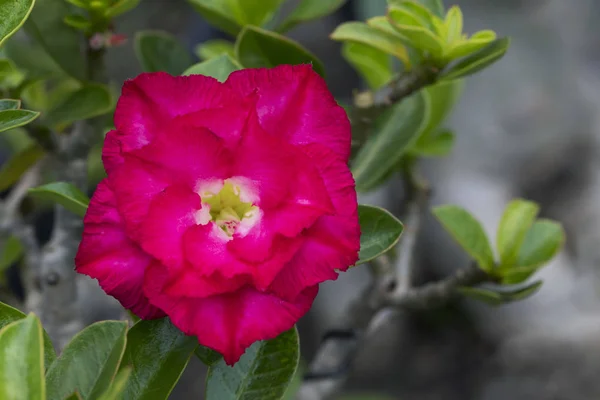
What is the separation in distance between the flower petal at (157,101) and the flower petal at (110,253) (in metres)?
0.04

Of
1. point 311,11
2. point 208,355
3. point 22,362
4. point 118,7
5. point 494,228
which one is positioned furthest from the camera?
point 494,228

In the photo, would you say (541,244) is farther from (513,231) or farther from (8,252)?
(8,252)

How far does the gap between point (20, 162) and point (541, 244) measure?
62 cm

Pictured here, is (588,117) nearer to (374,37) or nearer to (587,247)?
(587,247)

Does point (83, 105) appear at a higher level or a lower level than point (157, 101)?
lower

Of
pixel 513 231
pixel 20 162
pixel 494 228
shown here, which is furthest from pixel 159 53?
pixel 494 228

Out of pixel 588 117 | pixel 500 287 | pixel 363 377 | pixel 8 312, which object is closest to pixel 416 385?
pixel 363 377

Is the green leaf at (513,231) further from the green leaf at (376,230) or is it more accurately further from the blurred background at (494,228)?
the blurred background at (494,228)

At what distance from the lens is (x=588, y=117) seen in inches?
63.7

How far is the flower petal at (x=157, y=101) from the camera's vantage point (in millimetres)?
447

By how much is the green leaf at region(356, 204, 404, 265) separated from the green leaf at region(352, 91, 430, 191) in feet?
0.40

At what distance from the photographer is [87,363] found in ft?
1.52

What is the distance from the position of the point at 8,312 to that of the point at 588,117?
148 centimetres

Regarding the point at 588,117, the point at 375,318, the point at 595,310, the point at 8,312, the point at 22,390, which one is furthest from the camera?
the point at 588,117
